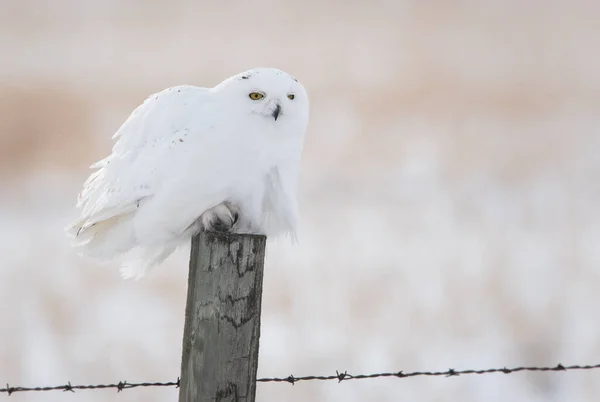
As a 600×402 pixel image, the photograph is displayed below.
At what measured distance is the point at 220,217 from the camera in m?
3.09

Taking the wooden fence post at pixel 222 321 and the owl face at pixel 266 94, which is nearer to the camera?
the wooden fence post at pixel 222 321

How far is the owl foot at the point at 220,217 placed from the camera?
304 cm

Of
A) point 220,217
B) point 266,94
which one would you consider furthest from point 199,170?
point 266,94

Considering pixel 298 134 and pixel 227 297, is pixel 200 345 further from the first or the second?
pixel 298 134

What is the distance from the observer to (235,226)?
3.18 m

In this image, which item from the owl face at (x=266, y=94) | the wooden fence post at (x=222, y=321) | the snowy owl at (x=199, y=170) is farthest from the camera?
the owl face at (x=266, y=94)

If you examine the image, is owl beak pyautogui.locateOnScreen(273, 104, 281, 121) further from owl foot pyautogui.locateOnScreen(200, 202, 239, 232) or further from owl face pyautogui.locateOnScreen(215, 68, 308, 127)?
owl foot pyautogui.locateOnScreen(200, 202, 239, 232)

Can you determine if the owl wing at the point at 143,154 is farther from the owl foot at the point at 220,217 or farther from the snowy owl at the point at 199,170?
the owl foot at the point at 220,217

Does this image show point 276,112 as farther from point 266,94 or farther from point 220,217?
point 220,217

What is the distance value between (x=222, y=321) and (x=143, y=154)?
1.21 m

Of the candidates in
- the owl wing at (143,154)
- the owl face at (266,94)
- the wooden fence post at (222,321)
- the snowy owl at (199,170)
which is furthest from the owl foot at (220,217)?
the wooden fence post at (222,321)

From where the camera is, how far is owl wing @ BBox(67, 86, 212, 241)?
303 centimetres

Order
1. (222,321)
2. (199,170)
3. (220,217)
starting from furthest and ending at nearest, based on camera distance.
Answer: (220,217) → (199,170) → (222,321)

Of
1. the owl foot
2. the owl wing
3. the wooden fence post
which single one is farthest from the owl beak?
the wooden fence post
